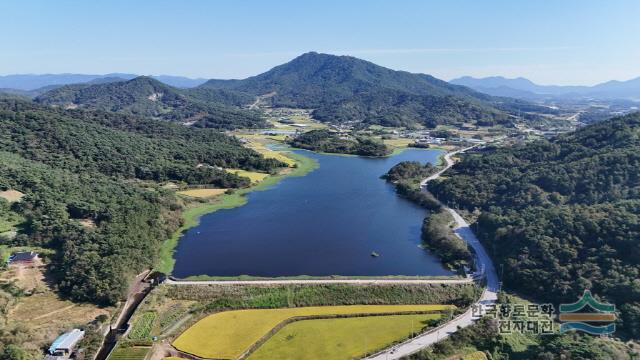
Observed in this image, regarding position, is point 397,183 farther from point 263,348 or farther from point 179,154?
point 263,348

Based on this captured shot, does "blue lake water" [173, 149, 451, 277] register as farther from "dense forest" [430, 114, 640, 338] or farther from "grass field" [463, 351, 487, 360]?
"grass field" [463, 351, 487, 360]

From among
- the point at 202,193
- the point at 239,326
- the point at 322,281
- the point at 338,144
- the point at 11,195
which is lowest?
the point at 239,326

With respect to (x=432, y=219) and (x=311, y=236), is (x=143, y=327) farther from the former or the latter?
(x=432, y=219)

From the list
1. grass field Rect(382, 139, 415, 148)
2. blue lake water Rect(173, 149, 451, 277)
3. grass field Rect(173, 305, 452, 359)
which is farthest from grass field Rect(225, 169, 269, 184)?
grass field Rect(382, 139, 415, 148)

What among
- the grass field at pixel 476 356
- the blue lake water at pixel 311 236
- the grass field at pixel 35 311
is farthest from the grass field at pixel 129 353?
the grass field at pixel 476 356

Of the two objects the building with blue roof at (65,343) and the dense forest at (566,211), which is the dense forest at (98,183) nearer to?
the building with blue roof at (65,343)

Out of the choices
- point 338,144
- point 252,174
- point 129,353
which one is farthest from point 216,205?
point 338,144
